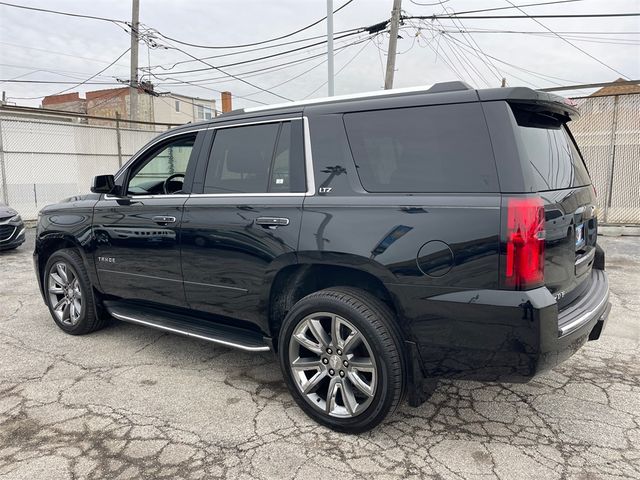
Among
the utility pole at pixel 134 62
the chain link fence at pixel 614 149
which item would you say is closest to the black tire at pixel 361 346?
the chain link fence at pixel 614 149

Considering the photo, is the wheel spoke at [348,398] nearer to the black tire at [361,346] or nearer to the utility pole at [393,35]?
the black tire at [361,346]

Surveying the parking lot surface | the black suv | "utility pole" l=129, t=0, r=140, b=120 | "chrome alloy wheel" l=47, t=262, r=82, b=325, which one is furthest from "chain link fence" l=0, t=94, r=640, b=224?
"chrome alloy wheel" l=47, t=262, r=82, b=325

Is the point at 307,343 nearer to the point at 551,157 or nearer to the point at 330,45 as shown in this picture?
the point at 551,157

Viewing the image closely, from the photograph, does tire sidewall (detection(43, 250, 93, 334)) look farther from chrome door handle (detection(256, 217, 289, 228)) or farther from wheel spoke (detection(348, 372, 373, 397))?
wheel spoke (detection(348, 372, 373, 397))

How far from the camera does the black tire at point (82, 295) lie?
4457 mm

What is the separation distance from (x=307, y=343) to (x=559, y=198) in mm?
1618

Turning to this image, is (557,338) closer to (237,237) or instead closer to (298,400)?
(298,400)

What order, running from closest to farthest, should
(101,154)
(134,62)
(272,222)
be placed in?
(272,222) < (101,154) < (134,62)

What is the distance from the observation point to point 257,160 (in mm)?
3420

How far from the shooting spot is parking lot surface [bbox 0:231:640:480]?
2572 mm

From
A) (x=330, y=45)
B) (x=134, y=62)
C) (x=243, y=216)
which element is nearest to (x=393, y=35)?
(x=330, y=45)

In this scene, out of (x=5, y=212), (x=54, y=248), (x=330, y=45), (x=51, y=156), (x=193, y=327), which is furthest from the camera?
(x=51, y=156)

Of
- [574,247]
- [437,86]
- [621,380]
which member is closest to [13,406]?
[437,86]

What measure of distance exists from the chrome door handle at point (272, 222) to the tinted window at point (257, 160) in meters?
0.21
